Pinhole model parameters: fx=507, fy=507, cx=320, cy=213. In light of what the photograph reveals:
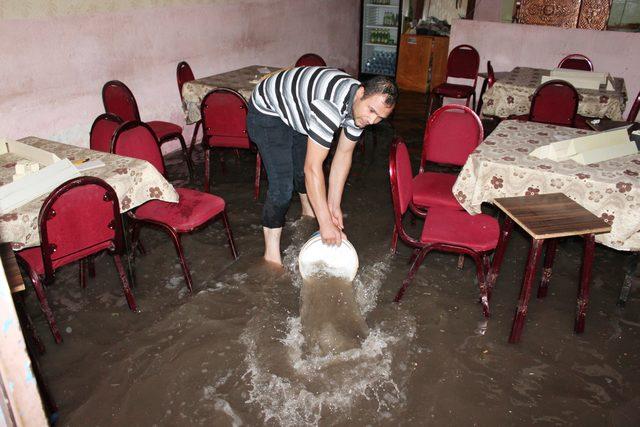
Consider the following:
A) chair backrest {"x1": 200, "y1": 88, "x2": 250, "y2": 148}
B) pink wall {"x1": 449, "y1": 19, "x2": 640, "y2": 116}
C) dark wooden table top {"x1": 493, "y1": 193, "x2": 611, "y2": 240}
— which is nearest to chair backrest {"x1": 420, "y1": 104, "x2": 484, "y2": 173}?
dark wooden table top {"x1": 493, "y1": 193, "x2": 611, "y2": 240}

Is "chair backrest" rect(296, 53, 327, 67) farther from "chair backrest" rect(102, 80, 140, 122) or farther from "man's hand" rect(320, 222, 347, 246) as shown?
"man's hand" rect(320, 222, 347, 246)

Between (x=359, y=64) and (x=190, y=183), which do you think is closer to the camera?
(x=190, y=183)

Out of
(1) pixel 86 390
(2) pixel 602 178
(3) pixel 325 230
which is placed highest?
(2) pixel 602 178

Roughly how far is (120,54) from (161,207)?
2.17 metres

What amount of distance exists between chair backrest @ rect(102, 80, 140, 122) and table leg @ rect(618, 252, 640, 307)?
127 inches

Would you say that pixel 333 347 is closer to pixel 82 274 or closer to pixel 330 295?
pixel 330 295

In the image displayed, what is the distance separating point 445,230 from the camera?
2486 mm

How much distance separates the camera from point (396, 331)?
8.10ft

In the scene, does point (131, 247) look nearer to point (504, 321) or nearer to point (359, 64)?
point (504, 321)

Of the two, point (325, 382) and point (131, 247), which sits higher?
point (131, 247)

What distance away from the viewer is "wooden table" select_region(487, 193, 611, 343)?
2.08m

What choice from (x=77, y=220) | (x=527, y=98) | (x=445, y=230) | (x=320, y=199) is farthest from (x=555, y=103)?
(x=77, y=220)

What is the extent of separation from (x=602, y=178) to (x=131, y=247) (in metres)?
2.44

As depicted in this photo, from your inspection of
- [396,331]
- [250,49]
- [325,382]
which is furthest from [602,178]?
[250,49]
